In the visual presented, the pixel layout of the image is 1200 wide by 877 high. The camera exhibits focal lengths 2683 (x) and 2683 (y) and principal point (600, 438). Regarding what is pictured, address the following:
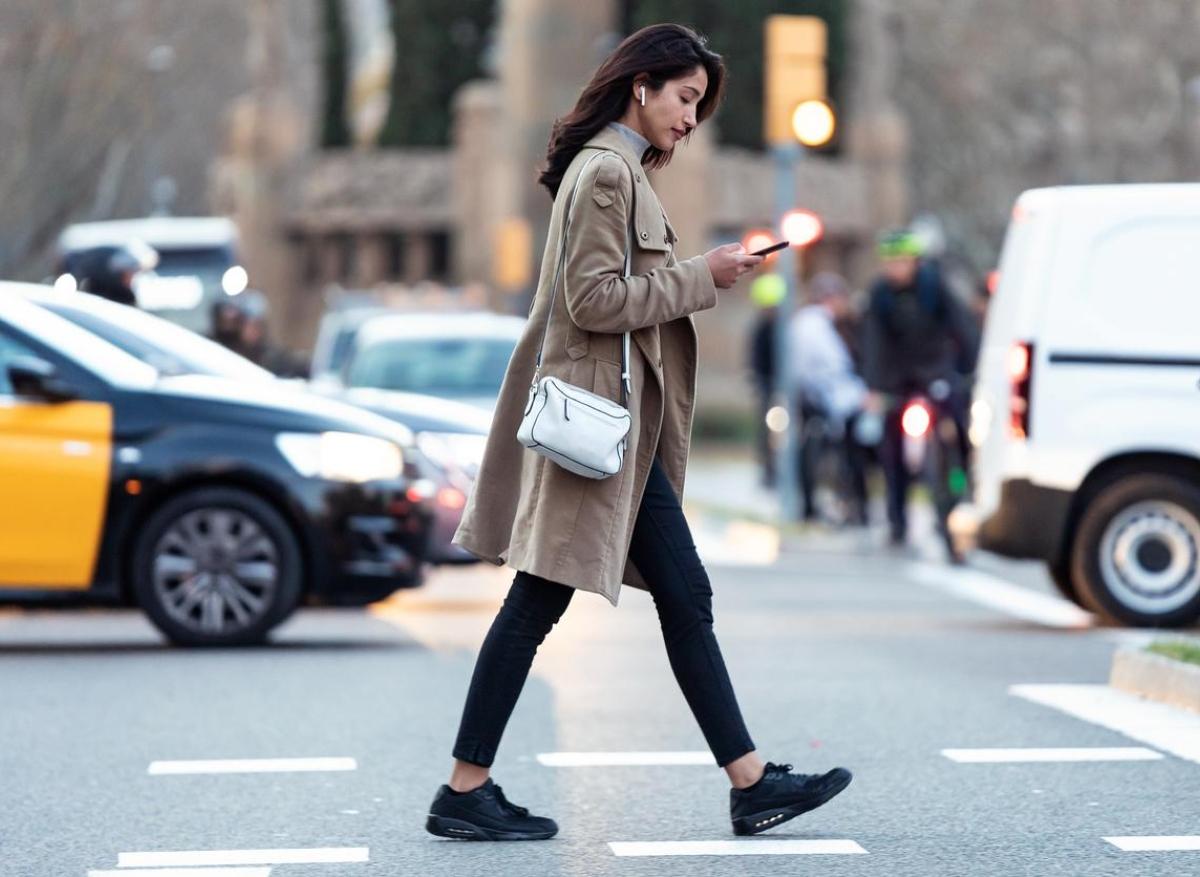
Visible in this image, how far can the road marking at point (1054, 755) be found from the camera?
7.86m

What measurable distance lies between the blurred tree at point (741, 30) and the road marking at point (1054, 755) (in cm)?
3581

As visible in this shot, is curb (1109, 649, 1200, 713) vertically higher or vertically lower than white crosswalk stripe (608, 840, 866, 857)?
higher

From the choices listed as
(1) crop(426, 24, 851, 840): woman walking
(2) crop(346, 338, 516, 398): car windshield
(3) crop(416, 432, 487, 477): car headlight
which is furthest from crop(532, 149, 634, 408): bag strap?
(2) crop(346, 338, 516, 398): car windshield

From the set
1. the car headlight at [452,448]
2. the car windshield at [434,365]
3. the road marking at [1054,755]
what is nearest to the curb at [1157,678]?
the road marking at [1054,755]

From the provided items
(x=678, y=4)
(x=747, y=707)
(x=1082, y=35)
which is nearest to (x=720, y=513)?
(x=747, y=707)

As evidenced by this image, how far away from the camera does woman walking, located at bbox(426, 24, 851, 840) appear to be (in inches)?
250

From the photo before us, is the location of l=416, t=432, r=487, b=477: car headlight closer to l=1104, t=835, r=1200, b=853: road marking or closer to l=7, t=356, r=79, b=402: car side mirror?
l=7, t=356, r=79, b=402: car side mirror

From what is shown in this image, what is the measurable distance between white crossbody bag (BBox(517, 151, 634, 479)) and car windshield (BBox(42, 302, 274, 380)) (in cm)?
567

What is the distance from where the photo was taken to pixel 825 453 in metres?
22.0

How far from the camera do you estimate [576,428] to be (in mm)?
6234

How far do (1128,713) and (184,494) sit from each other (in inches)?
169

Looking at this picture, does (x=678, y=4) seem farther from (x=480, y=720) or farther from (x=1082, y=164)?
(x=480, y=720)

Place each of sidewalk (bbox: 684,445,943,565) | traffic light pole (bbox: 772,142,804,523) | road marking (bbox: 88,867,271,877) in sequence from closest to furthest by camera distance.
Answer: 1. road marking (bbox: 88,867,271,877)
2. sidewalk (bbox: 684,445,943,565)
3. traffic light pole (bbox: 772,142,804,523)

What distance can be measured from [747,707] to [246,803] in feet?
8.37
